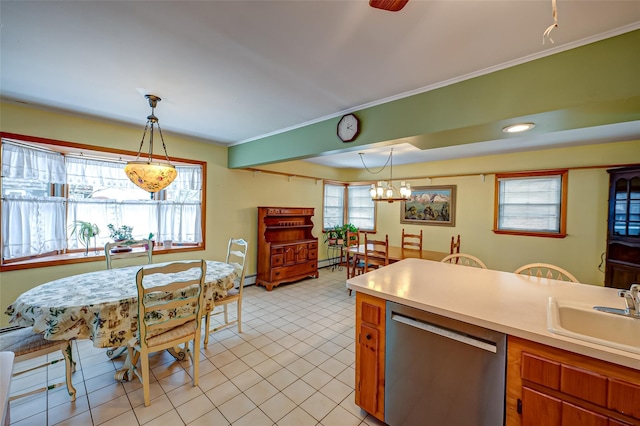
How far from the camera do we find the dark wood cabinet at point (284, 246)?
14.3 ft

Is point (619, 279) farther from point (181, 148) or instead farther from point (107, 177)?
point (107, 177)

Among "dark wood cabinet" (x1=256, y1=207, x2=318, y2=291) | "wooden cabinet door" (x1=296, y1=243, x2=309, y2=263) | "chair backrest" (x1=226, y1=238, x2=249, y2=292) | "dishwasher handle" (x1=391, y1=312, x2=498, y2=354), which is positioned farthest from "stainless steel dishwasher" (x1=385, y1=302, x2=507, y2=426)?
"wooden cabinet door" (x1=296, y1=243, x2=309, y2=263)

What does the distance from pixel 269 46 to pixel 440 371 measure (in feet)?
7.19

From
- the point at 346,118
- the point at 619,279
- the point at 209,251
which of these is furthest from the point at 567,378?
the point at 209,251

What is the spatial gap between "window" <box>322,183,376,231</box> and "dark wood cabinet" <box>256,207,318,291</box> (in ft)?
3.49

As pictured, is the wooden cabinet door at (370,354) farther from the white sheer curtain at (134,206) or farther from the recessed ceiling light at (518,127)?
the white sheer curtain at (134,206)

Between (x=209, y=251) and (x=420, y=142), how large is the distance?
3505 millimetres

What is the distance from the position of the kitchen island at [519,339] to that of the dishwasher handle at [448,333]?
78mm

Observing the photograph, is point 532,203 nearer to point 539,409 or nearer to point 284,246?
point 539,409

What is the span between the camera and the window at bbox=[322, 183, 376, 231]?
6.19 meters

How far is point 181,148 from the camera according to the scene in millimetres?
3709

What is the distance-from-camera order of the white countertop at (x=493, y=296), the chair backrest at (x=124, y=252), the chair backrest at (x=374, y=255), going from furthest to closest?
1. the chair backrest at (x=374, y=255)
2. the chair backrest at (x=124, y=252)
3. the white countertop at (x=493, y=296)

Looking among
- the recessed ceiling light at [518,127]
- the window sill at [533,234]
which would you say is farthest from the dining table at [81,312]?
the window sill at [533,234]

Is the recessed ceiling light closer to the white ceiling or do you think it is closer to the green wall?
the green wall
